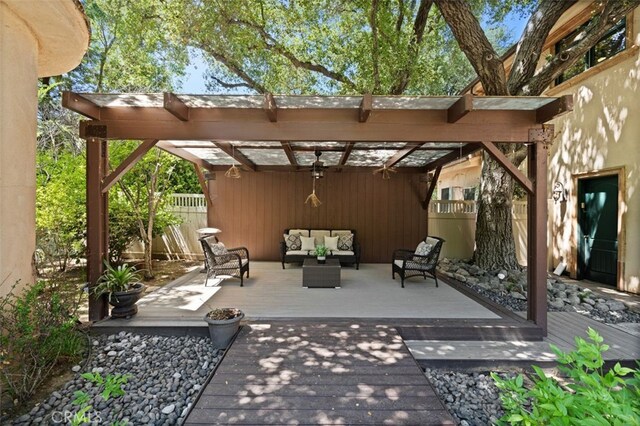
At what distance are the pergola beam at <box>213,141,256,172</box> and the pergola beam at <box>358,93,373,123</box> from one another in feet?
8.65

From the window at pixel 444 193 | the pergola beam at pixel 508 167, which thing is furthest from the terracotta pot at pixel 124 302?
the window at pixel 444 193

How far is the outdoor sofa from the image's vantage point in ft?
23.1

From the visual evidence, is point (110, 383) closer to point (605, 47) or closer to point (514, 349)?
point (514, 349)

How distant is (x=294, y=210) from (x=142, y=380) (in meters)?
5.75

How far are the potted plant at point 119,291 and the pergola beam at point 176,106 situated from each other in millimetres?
2073

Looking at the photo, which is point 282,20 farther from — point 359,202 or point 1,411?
point 1,411

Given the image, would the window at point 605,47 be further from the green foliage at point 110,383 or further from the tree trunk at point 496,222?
the green foliage at point 110,383

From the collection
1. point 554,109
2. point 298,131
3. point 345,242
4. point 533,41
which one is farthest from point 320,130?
point 533,41

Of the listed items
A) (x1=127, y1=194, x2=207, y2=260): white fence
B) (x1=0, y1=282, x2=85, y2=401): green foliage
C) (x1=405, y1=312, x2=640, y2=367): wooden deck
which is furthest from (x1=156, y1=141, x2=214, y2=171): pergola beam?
(x1=405, y1=312, x2=640, y2=367): wooden deck

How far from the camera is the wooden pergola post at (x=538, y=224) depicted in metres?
3.59

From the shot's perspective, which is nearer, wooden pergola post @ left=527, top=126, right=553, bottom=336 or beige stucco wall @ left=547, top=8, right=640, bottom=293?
wooden pergola post @ left=527, top=126, right=553, bottom=336

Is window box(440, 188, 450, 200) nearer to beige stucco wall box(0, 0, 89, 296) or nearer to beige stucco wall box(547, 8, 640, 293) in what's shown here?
beige stucco wall box(547, 8, 640, 293)

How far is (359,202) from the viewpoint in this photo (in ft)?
26.7

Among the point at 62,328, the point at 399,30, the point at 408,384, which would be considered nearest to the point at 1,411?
the point at 62,328
